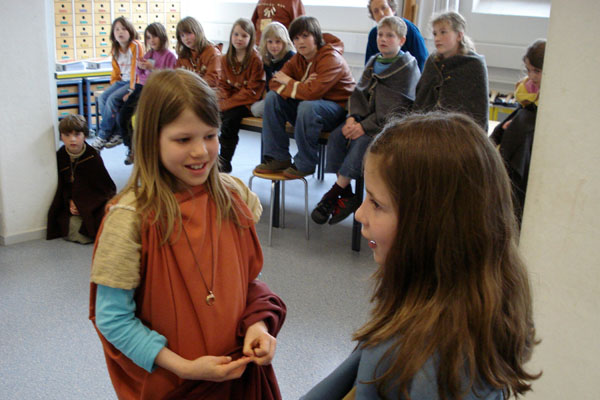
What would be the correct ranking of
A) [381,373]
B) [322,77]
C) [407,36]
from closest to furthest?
[381,373]
[322,77]
[407,36]

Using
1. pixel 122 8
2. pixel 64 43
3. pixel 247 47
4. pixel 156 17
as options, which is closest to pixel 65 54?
pixel 64 43

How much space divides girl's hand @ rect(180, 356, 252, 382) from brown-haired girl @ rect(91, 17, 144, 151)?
4.17 meters

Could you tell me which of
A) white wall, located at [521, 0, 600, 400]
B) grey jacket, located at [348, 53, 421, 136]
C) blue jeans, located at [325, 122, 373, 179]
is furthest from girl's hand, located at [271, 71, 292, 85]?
white wall, located at [521, 0, 600, 400]

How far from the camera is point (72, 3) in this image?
20.4ft

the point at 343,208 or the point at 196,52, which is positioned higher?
the point at 196,52

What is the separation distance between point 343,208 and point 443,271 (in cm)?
267

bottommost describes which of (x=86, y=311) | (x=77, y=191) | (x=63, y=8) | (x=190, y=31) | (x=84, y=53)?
(x=86, y=311)

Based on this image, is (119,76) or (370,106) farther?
(119,76)

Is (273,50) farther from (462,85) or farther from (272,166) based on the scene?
(462,85)

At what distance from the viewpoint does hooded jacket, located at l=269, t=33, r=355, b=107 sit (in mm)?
3566

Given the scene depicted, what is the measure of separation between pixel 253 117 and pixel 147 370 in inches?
120

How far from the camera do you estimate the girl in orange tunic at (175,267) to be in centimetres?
111

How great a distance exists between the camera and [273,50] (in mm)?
3977

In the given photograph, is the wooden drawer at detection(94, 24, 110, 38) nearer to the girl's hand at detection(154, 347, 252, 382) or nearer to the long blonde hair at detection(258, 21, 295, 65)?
the long blonde hair at detection(258, 21, 295, 65)
